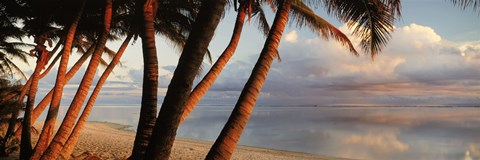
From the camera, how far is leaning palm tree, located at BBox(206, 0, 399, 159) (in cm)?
401

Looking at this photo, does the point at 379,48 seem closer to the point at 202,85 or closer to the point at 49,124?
the point at 202,85

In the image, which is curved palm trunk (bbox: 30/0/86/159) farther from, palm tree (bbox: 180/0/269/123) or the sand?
palm tree (bbox: 180/0/269/123)

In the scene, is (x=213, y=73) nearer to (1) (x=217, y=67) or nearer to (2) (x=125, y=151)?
(1) (x=217, y=67)

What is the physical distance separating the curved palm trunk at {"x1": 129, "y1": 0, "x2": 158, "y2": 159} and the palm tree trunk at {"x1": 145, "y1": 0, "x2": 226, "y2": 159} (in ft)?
1.90

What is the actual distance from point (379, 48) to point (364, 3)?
2.93ft

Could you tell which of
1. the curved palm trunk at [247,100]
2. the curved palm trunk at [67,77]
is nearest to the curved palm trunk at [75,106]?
the curved palm trunk at [67,77]

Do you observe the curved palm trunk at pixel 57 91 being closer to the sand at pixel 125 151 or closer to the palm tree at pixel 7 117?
the sand at pixel 125 151

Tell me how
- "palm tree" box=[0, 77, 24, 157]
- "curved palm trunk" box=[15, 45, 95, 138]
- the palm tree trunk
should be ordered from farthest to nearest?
"palm tree" box=[0, 77, 24, 157] < "curved palm trunk" box=[15, 45, 95, 138] < the palm tree trunk

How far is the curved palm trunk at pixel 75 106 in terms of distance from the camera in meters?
6.91

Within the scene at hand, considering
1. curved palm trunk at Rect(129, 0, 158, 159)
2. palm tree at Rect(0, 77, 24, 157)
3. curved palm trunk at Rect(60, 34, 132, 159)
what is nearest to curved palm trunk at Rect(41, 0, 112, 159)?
curved palm trunk at Rect(60, 34, 132, 159)

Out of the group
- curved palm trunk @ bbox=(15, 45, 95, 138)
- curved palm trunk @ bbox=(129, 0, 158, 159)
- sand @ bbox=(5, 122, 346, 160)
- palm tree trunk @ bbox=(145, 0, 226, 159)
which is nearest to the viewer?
palm tree trunk @ bbox=(145, 0, 226, 159)

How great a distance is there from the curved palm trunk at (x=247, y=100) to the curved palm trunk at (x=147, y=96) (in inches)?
28.6

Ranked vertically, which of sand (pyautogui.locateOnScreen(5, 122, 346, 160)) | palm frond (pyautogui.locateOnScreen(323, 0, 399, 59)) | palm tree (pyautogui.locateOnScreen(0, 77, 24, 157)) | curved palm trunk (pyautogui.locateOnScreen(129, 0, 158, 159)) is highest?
palm frond (pyautogui.locateOnScreen(323, 0, 399, 59))

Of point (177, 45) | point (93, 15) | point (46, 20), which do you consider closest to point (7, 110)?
point (46, 20)
